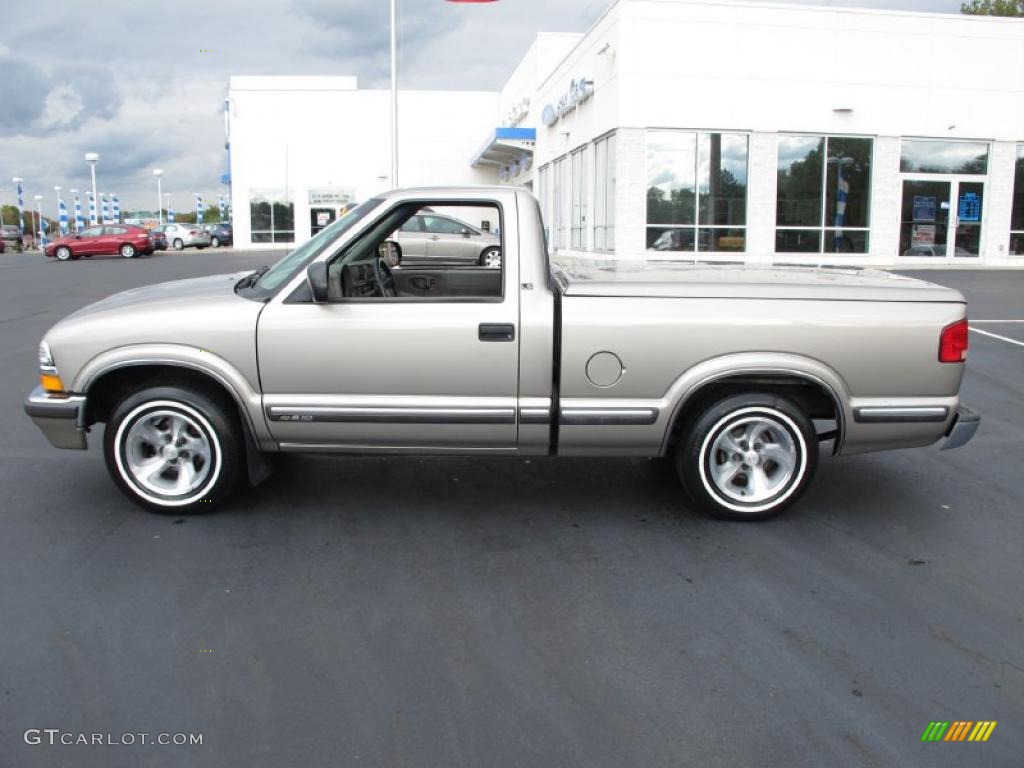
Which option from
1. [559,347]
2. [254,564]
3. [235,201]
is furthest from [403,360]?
[235,201]

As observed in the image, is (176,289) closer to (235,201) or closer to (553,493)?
(553,493)

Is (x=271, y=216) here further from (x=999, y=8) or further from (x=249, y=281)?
(x=249, y=281)

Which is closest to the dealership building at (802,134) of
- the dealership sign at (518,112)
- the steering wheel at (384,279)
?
the dealership sign at (518,112)

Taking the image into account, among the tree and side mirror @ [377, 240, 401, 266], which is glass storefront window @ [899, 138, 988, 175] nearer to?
side mirror @ [377, 240, 401, 266]

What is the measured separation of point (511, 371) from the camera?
4.77 m

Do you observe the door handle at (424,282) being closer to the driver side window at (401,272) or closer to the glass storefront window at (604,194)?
the driver side window at (401,272)

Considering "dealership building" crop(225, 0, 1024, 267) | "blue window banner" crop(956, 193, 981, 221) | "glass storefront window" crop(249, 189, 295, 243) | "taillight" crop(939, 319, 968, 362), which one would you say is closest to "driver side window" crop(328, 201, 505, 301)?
"taillight" crop(939, 319, 968, 362)

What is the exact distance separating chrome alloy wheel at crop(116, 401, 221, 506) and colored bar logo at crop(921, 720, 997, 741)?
3.56 metres

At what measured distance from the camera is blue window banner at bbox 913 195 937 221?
85.4 ft

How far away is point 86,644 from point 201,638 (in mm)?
424

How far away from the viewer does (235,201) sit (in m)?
50.2

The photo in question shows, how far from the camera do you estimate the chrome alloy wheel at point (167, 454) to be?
16.2ft

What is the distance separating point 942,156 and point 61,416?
26.2m

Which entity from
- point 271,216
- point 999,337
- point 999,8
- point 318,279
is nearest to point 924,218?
point 999,337
